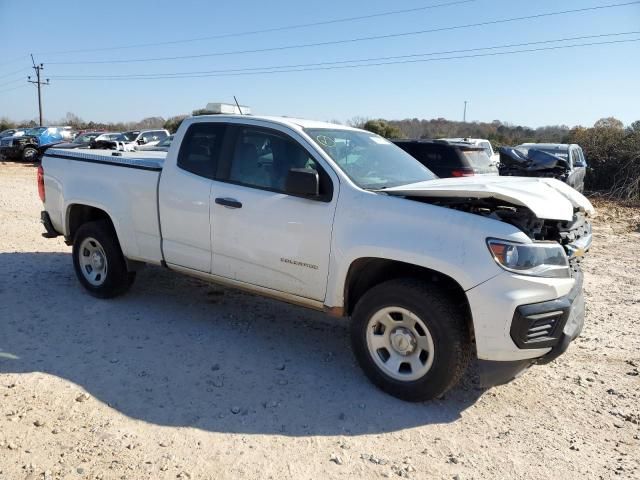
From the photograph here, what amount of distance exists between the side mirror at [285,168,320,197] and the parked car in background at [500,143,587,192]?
14.3 feet

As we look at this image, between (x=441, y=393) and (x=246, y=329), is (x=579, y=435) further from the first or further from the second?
(x=246, y=329)

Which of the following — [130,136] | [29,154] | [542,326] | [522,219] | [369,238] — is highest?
[522,219]

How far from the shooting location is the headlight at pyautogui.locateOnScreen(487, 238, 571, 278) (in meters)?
3.18

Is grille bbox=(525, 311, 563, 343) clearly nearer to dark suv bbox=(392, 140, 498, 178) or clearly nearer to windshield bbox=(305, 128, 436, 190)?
windshield bbox=(305, 128, 436, 190)

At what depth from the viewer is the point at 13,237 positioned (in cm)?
815

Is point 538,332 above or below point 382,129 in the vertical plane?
below

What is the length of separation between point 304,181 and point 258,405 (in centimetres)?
161

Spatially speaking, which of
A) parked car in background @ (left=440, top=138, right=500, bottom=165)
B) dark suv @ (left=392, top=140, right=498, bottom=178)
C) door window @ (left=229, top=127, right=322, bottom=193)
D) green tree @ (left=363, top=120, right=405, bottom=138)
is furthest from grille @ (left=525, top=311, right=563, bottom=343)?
green tree @ (left=363, top=120, right=405, bottom=138)

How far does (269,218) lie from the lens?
4066 millimetres

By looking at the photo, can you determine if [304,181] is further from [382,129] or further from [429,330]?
[382,129]

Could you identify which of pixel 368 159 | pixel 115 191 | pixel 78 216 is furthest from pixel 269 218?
pixel 78 216

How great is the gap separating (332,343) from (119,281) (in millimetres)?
2371

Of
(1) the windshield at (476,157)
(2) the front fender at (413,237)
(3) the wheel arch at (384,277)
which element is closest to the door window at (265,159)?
(2) the front fender at (413,237)

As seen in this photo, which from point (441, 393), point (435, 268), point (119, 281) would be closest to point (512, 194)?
point (435, 268)
